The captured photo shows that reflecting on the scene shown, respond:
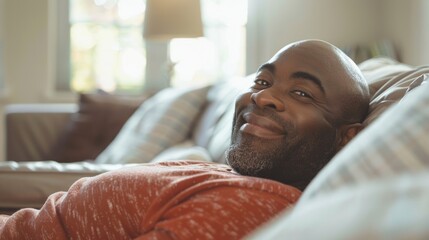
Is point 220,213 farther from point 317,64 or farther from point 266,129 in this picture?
point 317,64

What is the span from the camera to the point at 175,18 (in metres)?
3.76

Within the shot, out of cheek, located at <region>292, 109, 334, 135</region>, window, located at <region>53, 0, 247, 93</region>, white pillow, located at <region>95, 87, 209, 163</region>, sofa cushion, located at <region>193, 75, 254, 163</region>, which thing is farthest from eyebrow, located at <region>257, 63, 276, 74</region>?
window, located at <region>53, 0, 247, 93</region>

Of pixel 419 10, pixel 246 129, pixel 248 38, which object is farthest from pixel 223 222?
pixel 248 38

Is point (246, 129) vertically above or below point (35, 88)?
above

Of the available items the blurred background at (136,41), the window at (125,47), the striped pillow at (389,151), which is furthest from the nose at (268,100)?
the window at (125,47)

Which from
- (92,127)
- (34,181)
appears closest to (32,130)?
(92,127)

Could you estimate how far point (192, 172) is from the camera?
3.67 feet

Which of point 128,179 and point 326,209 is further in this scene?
point 128,179

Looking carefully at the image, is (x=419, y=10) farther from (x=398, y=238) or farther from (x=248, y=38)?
(x=398, y=238)

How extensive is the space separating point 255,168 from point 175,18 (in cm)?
263

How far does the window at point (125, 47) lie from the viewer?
4980 millimetres

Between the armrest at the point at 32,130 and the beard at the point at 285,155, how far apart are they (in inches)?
97.5

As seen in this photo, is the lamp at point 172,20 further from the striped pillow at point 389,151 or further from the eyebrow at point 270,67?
the striped pillow at point 389,151

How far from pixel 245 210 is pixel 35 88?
14.2 ft
